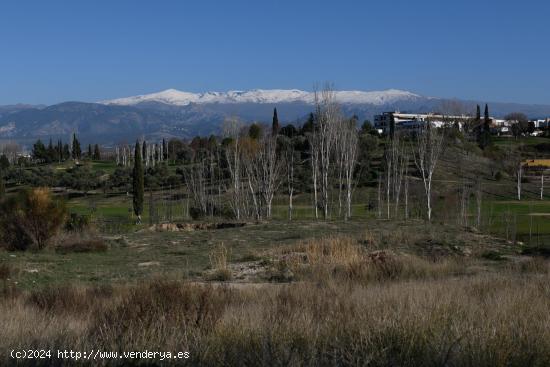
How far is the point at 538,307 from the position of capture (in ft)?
24.3

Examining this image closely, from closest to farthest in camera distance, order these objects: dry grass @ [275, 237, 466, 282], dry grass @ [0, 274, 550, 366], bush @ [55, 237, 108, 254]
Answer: dry grass @ [0, 274, 550, 366], dry grass @ [275, 237, 466, 282], bush @ [55, 237, 108, 254]

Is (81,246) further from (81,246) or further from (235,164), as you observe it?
(235,164)

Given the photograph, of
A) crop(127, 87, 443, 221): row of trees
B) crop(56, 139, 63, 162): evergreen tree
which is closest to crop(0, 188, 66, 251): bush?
crop(127, 87, 443, 221): row of trees

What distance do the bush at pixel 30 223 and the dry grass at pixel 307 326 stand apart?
1551 centimetres

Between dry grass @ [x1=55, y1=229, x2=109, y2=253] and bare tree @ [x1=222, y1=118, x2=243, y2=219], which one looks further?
bare tree @ [x1=222, y1=118, x2=243, y2=219]

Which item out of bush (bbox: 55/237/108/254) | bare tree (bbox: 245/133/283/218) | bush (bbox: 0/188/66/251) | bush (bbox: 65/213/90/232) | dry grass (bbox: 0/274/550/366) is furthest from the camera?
bare tree (bbox: 245/133/283/218)

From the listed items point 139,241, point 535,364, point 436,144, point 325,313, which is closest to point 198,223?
point 139,241

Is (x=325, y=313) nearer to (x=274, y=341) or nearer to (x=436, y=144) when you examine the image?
(x=274, y=341)

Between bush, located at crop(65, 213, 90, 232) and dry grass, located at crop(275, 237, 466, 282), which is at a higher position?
dry grass, located at crop(275, 237, 466, 282)

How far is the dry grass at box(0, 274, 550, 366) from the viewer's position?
5.38 meters

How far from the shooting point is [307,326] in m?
6.35

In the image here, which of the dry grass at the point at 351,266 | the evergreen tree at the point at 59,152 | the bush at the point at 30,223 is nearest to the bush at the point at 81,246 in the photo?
the bush at the point at 30,223

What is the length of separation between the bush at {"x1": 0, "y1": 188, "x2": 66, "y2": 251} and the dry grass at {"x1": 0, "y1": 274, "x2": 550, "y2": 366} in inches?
610

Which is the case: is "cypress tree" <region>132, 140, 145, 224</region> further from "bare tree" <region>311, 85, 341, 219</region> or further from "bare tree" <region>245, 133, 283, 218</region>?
"bare tree" <region>311, 85, 341, 219</region>
